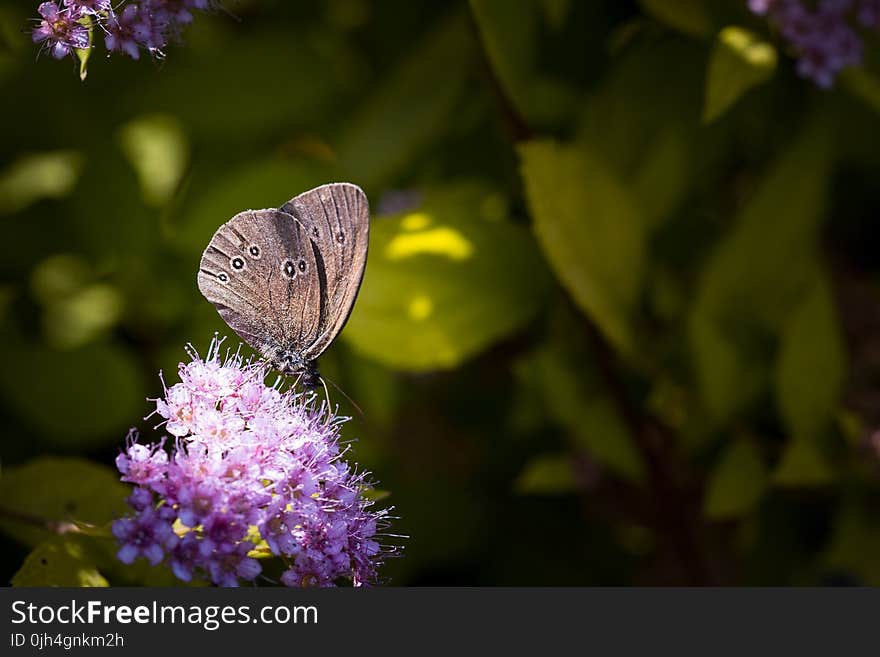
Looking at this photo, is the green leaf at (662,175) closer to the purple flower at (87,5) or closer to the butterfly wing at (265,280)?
the butterfly wing at (265,280)

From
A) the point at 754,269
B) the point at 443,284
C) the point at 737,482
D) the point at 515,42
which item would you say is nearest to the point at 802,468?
the point at 737,482

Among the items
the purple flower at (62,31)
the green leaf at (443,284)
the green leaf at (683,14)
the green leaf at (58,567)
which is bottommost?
the green leaf at (58,567)

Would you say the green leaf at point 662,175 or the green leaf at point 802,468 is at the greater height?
the green leaf at point 662,175

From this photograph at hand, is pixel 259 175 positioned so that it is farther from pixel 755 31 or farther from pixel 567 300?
pixel 755 31

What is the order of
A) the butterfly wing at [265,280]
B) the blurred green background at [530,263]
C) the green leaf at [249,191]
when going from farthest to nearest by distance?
the green leaf at [249,191] < the blurred green background at [530,263] < the butterfly wing at [265,280]

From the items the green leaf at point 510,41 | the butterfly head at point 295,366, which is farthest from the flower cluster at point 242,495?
the green leaf at point 510,41

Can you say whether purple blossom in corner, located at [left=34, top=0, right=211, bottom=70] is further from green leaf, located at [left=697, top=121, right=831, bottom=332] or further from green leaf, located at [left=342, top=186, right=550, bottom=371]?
green leaf, located at [left=697, top=121, right=831, bottom=332]
